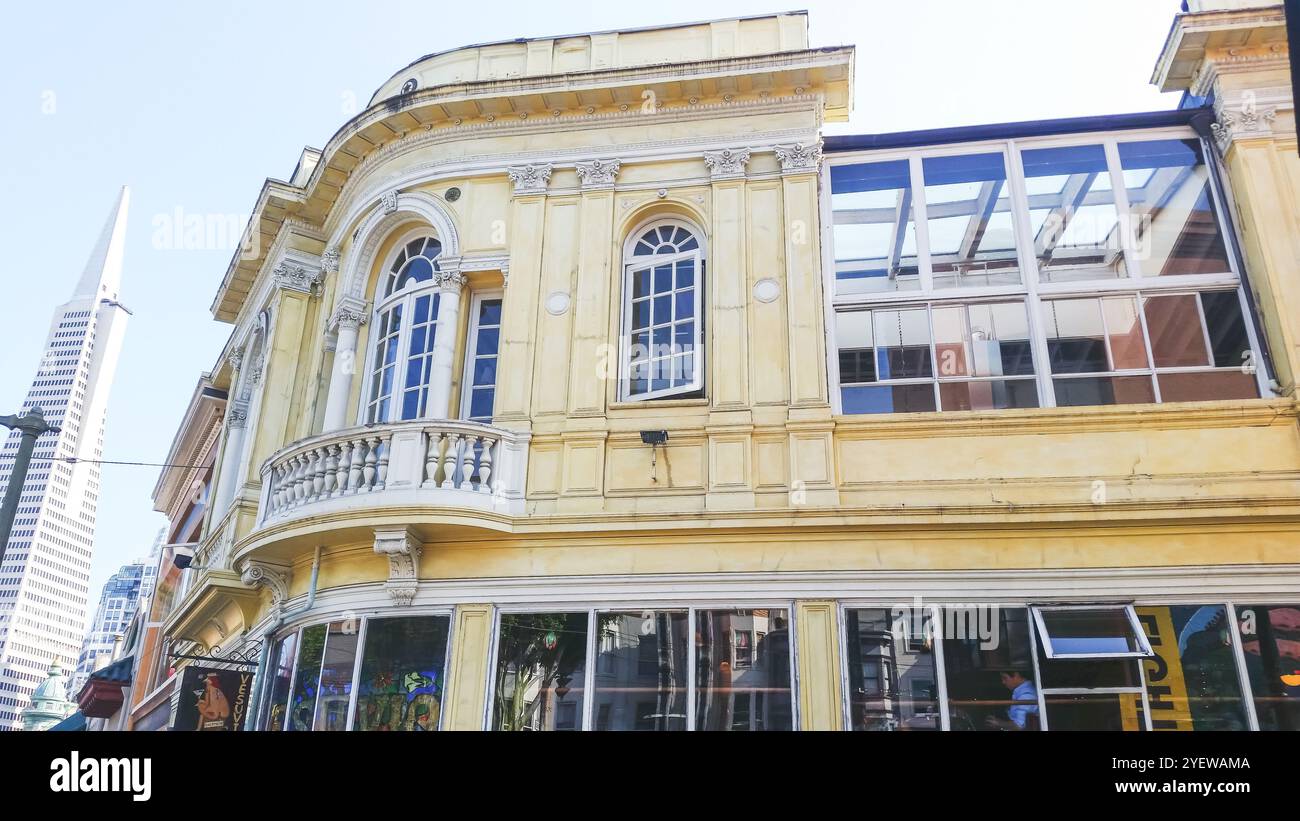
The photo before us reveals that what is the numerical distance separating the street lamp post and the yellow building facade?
2754 mm

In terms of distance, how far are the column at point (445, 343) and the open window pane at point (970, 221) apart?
6.31m

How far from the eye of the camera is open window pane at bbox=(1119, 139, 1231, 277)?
481 inches

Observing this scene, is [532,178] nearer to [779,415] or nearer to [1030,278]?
[779,415]

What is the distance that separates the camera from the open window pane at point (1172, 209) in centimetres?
1223

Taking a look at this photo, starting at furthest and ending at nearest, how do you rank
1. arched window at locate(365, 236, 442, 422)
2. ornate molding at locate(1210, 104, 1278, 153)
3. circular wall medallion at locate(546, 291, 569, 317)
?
arched window at locate(365, 236, 442, 422), circular wall medallion at locate(546, 291, 569, 317), ornate molding at locate(1210, 104, 1278, 153)

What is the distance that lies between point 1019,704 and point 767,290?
18.5ft

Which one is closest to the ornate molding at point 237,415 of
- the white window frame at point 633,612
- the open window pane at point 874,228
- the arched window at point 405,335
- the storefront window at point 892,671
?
the arched window at point 405,335

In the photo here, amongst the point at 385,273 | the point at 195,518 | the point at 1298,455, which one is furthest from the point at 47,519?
the point at 1298,455

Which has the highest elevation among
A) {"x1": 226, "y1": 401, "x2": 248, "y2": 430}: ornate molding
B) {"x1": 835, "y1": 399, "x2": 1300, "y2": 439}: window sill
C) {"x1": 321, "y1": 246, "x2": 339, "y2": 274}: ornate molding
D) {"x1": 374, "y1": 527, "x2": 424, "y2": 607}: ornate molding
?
{"x1": 321, "y1": 246, "x2": 339, "y2": 274}: ornate molding

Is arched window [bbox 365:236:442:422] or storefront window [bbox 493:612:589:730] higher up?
arched window [bbox 365:236:442:422]

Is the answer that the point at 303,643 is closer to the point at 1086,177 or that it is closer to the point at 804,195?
the point at 804,195

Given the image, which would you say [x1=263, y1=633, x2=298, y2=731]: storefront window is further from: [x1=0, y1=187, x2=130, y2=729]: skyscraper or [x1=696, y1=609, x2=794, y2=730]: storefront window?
[x1=0, y1=187, x2=130, y2=729]: skyscraper

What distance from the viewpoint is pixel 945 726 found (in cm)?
Result: 1009

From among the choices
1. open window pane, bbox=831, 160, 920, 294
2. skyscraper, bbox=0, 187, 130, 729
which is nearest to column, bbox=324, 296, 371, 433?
open window pane, bbox=831, 160, 920, 294
